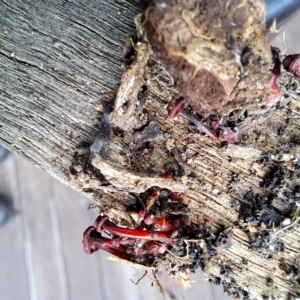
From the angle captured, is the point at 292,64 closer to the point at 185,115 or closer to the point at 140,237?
the point at 185,115

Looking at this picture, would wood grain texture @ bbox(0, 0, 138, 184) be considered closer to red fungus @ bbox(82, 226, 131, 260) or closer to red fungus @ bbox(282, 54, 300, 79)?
red fungus @ bbox(82, 226, 131, 260)

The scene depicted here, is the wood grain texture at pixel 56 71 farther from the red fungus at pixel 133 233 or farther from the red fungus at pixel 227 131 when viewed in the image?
the red fungus at pixel 227 131

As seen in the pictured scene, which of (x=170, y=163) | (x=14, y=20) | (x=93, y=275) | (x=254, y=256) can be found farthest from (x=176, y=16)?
(x=93, y=275)

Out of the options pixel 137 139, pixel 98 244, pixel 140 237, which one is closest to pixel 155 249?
pixel 140 237

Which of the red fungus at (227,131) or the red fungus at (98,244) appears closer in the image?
the red fungus at (227,131)

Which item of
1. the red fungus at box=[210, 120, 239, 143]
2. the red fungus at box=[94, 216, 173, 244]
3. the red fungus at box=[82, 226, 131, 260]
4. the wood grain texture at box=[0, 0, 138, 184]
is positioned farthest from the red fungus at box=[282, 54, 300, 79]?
the red fungus at box=[82, 226, 131, 260]

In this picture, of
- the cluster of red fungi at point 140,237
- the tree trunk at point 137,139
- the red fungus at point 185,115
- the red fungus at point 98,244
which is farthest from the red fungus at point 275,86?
the red fungus at point 98,244
